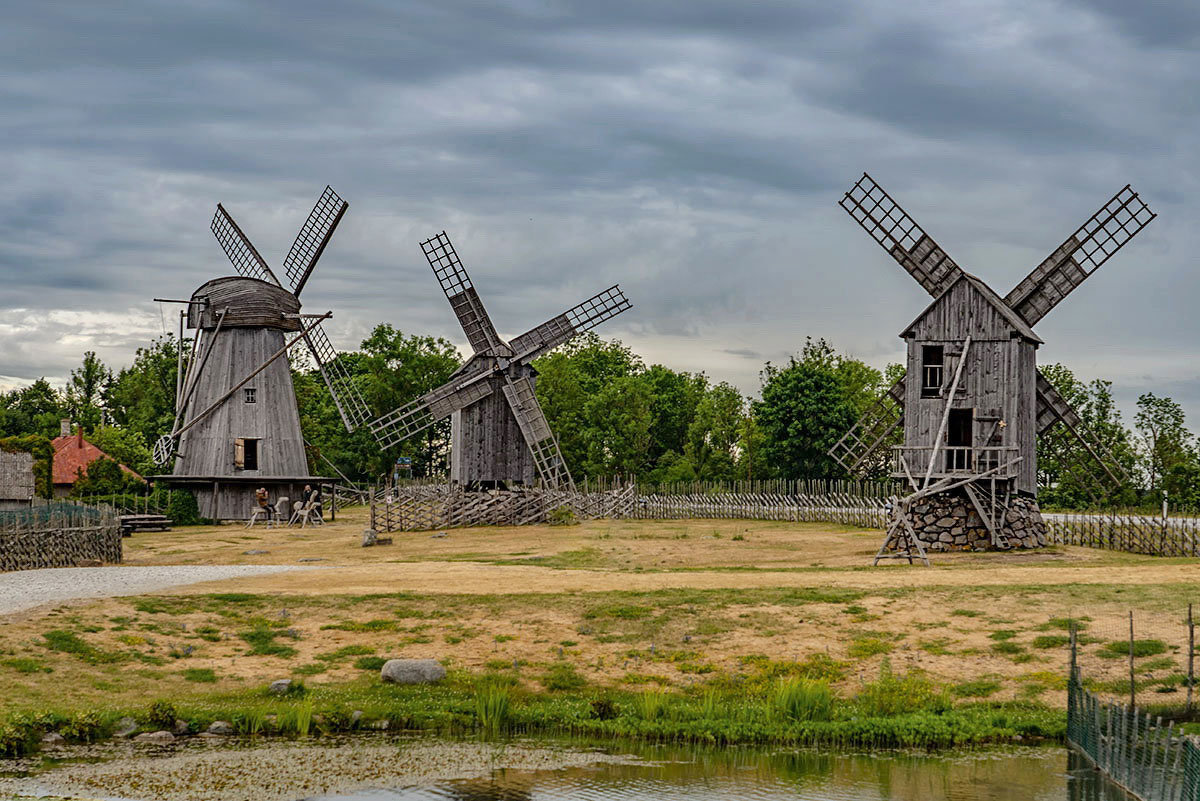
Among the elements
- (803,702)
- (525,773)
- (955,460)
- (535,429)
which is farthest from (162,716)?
(535,429)

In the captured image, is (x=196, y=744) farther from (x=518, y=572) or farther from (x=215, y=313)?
(x=215, y=313)

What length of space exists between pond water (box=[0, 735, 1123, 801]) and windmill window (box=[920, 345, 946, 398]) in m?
26.1

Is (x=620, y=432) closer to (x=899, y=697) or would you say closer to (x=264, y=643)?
(x=264, y=643)

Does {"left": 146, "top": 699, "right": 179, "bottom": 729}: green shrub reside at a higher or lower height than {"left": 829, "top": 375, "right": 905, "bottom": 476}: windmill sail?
lower

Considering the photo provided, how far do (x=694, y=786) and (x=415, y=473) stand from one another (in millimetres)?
97024

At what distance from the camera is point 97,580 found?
33938mm

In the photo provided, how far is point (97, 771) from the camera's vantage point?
1936cm

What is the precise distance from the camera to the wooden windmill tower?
44625 mm

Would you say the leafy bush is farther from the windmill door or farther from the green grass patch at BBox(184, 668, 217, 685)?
the green grass patch at BBox(184, 668, 217, 685)

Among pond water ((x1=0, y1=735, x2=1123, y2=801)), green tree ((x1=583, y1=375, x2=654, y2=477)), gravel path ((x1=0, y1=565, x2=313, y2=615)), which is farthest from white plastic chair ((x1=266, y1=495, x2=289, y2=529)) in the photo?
pond water ((x1=0, y1=735, x2=1123, y2=801))

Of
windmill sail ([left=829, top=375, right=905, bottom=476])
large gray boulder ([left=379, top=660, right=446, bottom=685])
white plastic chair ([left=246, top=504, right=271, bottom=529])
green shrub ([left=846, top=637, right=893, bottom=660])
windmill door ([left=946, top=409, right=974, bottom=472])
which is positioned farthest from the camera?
white plastic chair ([left=246, top=504, right=271, bottom=529])

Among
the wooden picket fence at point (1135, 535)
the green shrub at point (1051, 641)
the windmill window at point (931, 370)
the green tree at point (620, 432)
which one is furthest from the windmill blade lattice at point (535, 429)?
the green shrub at point (1051, 641)

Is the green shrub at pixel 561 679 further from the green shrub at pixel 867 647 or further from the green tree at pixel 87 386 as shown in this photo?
the green tree at pixel 87 386

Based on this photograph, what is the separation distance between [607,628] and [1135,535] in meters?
25.0
